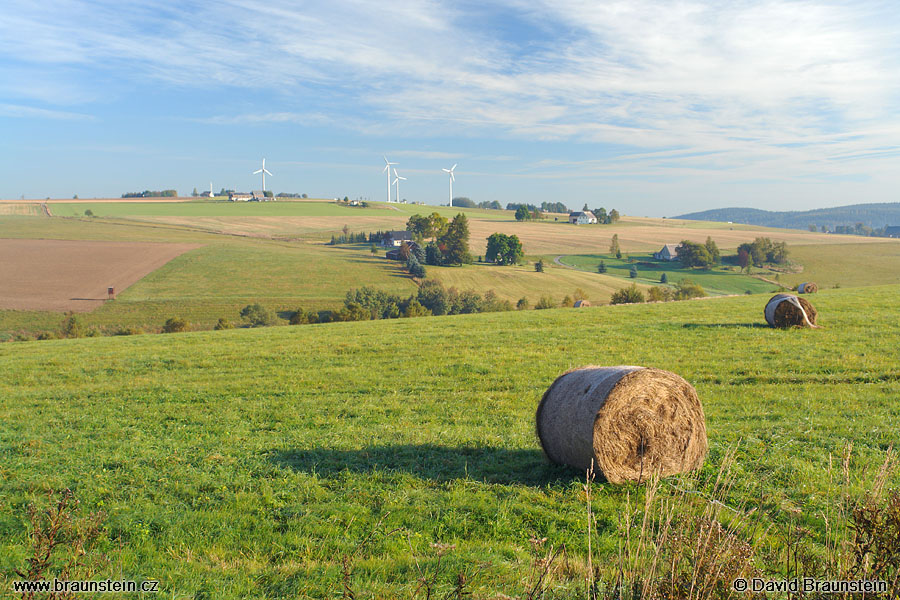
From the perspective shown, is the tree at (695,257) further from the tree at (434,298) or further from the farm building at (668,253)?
the tree at (434,298)

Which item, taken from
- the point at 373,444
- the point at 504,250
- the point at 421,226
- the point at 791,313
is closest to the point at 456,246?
the point at 504,250

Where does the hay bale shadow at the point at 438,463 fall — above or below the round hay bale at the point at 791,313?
below

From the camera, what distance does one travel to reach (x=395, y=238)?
10525 cm

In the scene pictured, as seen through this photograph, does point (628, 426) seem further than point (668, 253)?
No

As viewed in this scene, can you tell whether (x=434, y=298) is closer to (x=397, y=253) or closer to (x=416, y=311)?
(x=416, y=311)

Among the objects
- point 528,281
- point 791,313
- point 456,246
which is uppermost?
point 456,246

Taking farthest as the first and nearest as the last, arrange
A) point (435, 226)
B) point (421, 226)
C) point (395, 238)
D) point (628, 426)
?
point (395, 238) → point (435, 226) → point (421, 226) → point (628, 426)

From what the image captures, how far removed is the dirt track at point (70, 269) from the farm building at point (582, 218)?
341 ft

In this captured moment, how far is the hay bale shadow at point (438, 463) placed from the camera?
827cm

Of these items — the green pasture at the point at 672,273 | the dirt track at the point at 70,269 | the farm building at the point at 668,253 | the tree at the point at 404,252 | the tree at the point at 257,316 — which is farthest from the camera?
the farm building at the point at 668,253

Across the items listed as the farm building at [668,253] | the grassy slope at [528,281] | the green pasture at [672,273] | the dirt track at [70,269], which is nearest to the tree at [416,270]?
the grassy slope at [528,281]

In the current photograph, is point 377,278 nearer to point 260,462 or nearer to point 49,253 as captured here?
point 49,253

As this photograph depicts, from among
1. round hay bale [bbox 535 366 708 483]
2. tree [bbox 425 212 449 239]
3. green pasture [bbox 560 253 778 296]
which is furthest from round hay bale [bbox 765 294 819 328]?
tree [bbox 425 212 449 239]

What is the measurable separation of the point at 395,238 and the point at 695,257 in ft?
171
